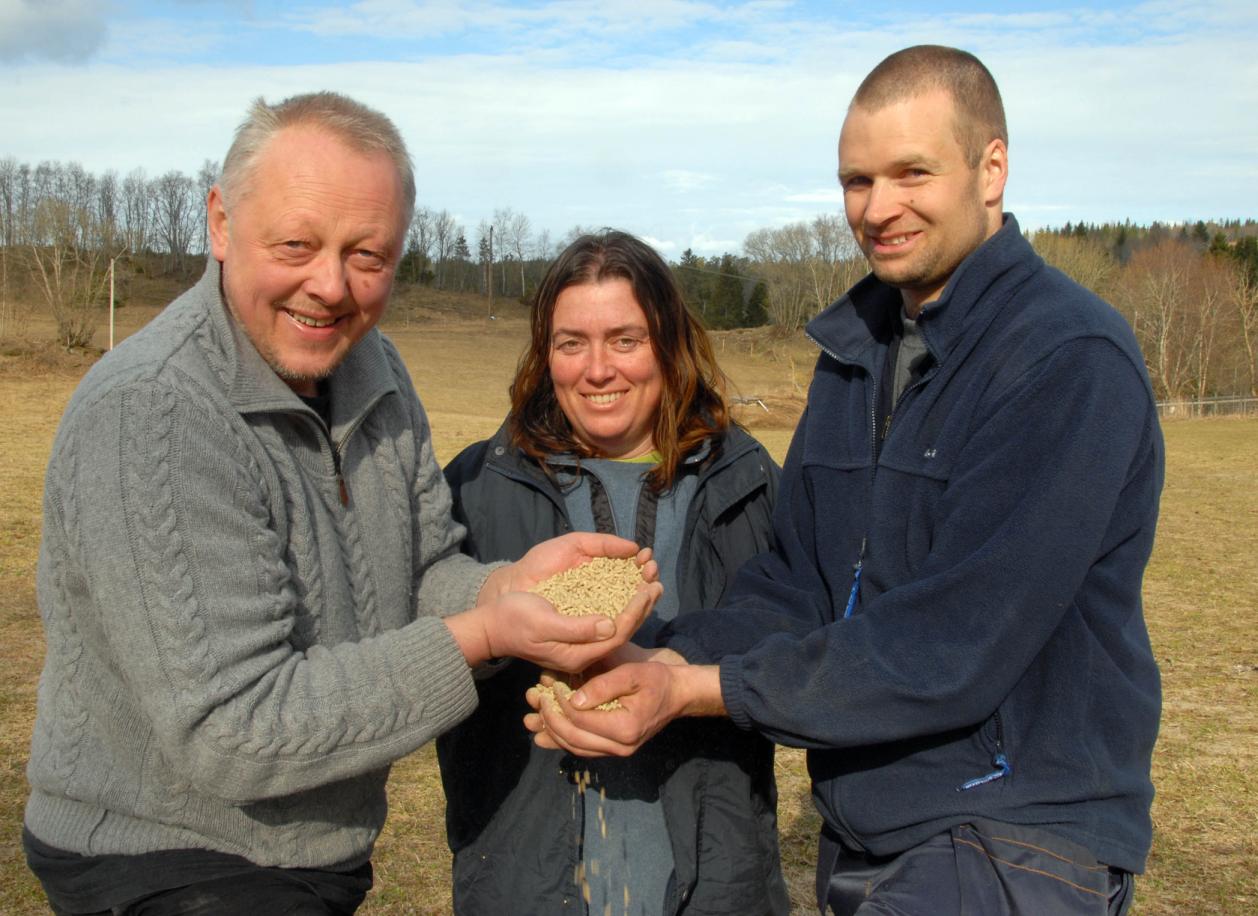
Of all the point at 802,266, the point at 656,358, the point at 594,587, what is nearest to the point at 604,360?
the point at 656,358

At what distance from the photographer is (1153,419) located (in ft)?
9.11

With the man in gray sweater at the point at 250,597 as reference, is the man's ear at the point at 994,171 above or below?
above

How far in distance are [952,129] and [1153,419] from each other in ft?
3.08

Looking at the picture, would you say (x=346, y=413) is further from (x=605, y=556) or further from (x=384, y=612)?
(x=605, y=556)

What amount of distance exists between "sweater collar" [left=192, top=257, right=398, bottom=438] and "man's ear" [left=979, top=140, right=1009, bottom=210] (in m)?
1.80

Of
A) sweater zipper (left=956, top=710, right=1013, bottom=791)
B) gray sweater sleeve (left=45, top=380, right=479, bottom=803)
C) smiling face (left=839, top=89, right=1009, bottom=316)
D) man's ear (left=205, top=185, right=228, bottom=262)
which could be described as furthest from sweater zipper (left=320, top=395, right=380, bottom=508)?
sweater zipper (left=956, top=710, right=1013, bottom=791)

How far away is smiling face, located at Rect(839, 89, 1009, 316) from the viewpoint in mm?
3035

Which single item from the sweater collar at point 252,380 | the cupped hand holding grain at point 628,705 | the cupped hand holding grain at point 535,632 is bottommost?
the cupped hand holding grain at point 628,705

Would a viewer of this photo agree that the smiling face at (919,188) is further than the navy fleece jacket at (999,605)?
Yes

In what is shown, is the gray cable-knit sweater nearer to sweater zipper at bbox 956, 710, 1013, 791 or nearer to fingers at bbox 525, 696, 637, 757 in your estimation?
fingers at bbox 525, 696, 637, 757

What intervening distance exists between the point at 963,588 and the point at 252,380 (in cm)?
181

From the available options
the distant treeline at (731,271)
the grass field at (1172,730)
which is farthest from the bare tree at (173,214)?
the grass field at (1172,730)

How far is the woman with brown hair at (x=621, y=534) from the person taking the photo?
135 inches

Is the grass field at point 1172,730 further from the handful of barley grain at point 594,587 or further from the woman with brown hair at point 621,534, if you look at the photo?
A: the handful of barley grain at point 594,587
